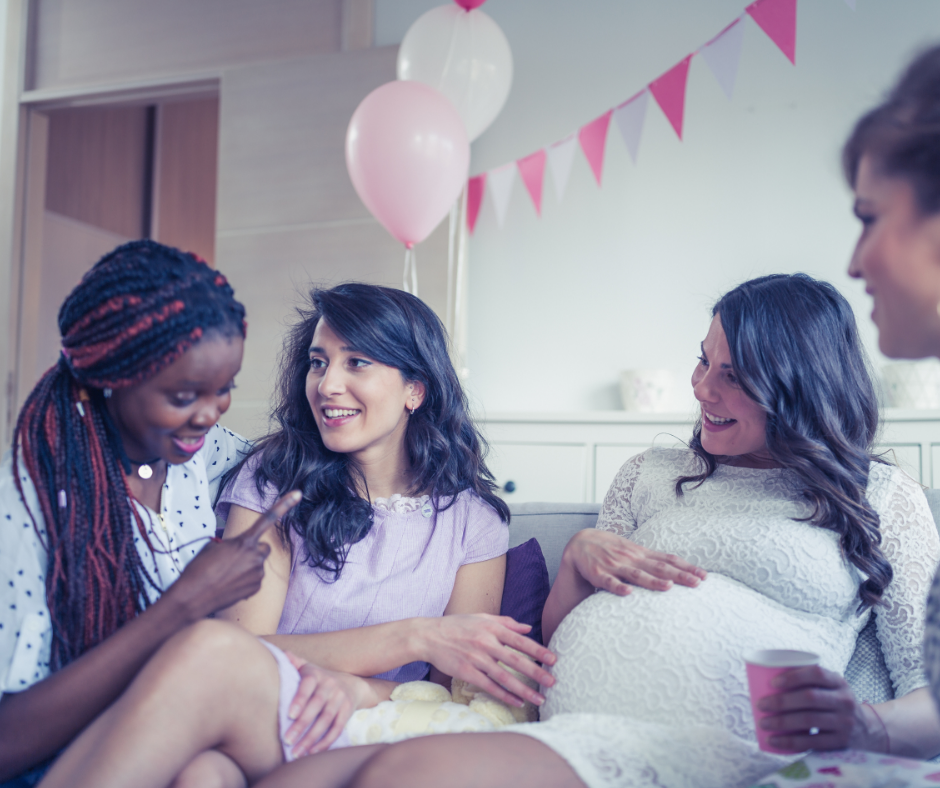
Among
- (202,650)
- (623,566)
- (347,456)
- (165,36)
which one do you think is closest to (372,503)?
(347,456)

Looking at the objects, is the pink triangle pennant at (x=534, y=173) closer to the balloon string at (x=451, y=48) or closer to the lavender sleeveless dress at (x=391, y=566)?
the balloon string at (x=451, y=48)

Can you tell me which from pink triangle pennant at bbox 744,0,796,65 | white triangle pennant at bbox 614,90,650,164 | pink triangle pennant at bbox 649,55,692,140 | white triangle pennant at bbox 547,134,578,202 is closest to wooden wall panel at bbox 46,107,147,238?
white triangle pennant at bbox 547,134,578,202

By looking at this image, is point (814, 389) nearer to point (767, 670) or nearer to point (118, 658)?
point (767, 670)

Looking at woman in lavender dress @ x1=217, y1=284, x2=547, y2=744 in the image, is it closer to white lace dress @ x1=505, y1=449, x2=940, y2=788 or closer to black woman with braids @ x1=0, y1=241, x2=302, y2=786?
white lace dress @ x1=505, y1=449, x2=940, y2=788

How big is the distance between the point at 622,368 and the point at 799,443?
1982mm

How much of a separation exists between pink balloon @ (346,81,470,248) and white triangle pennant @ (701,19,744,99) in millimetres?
967

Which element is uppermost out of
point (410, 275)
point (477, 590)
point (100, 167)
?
point (100, 167)

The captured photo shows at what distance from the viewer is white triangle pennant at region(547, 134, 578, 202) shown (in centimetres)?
334

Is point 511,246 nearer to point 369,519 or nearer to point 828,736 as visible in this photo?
point 369,519

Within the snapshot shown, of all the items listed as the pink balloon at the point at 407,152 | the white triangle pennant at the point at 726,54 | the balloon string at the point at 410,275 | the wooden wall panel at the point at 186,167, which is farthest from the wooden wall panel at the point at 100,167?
the white triangle pennant at the point at 726,54

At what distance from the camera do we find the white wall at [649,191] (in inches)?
122

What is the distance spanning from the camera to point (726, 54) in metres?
2.83

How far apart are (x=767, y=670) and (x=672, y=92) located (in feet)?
8.53

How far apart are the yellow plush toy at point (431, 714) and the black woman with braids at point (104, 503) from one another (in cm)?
35
